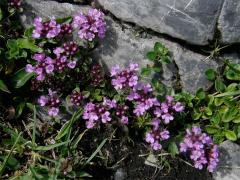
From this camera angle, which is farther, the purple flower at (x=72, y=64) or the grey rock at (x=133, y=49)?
the grey rock at (x=133, y=49)

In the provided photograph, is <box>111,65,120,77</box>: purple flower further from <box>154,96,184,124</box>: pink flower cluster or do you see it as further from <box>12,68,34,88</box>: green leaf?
<box>12,68,34,88</box>: green leaf

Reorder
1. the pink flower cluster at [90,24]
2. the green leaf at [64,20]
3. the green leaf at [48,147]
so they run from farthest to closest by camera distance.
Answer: the green leaf at [64,20] → the pink flower cluster at [90,24] → the green leaf at [48,147]

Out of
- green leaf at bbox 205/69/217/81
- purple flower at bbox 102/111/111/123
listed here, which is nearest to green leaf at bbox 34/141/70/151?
purple flower at bbox 102/111/111/123

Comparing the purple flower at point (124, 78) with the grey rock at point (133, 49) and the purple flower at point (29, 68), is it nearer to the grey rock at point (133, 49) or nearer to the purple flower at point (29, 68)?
the grey rock at point (133, 49)

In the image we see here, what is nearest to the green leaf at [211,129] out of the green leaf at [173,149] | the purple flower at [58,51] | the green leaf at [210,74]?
the green leaf at [173,149]

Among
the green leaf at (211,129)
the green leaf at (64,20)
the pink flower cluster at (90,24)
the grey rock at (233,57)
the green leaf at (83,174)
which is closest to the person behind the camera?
the green leaf at (83,174)

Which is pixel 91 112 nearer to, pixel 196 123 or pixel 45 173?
pixel 45 173

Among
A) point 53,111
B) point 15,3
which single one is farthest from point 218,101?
point 15,3
